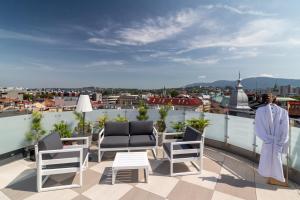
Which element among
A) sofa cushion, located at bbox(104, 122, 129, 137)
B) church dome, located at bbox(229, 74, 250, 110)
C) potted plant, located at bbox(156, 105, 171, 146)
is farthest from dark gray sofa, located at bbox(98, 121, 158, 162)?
church dome, located at bbox(229, 74, 250, 110)

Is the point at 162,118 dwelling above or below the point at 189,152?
above

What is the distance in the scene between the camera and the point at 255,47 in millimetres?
7398

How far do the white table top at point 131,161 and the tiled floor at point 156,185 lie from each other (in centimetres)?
30

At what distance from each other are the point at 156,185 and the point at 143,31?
720 centimetres

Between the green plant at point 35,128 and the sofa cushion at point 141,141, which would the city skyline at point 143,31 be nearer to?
the sofa cushion at point 141,141

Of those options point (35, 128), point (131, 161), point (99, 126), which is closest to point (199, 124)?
point (131, 161)

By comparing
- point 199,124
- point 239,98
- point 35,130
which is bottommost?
point 35,130

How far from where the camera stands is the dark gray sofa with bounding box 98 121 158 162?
12.6 feet

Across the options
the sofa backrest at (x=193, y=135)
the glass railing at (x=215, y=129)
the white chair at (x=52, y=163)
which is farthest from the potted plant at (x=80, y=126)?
the sofa backrest at (x=193, y=135)

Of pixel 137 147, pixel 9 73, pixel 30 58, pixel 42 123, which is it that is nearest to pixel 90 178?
pixel 137 147

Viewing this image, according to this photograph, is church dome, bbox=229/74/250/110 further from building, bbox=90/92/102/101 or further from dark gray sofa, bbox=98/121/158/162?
dark gray sofa, bbox=98/121/158/162

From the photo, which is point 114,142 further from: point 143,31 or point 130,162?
point 143,31

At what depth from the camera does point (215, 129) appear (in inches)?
193

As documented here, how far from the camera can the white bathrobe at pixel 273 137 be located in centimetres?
272
